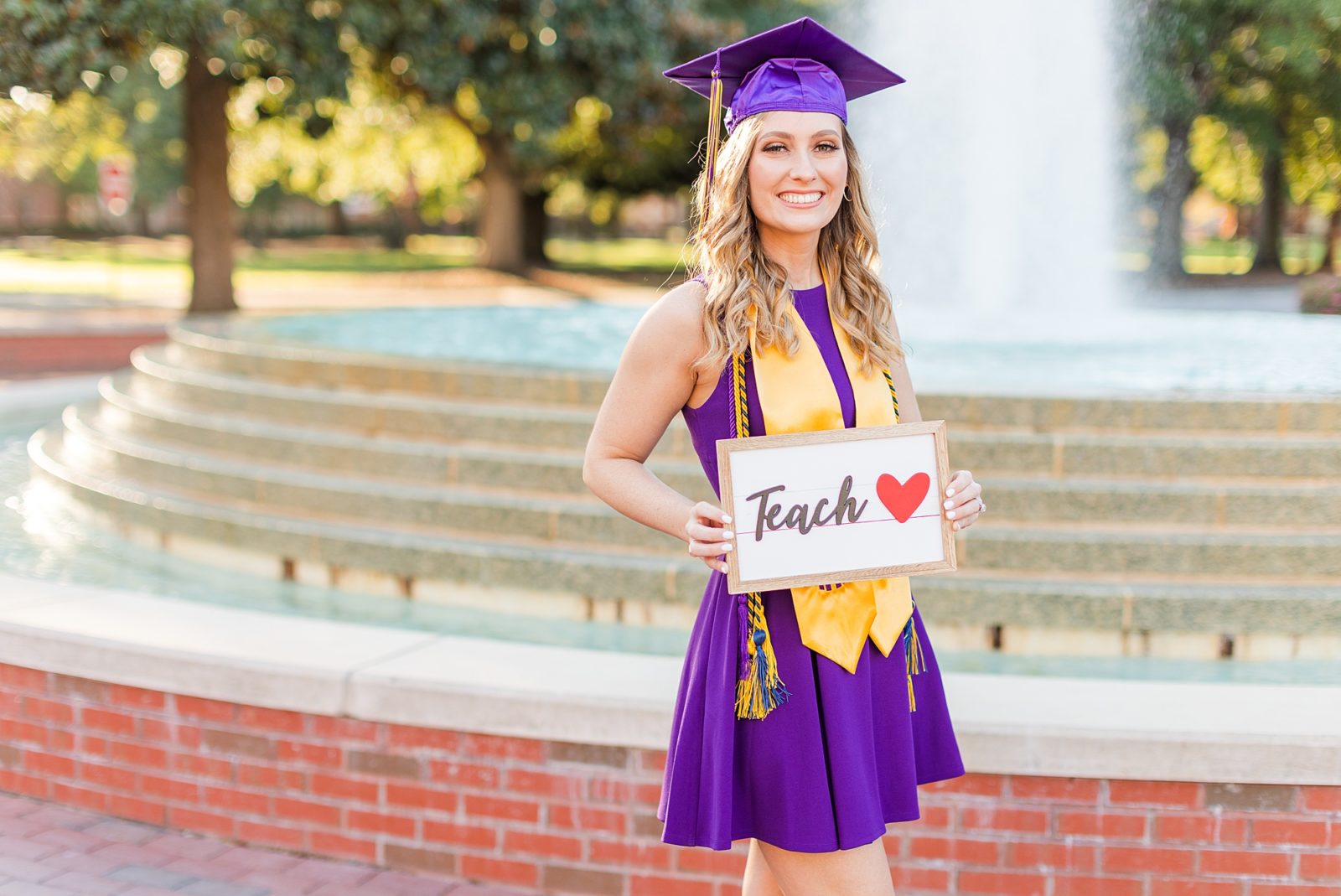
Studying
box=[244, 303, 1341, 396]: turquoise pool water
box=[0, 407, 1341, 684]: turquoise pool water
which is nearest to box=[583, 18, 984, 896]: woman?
box=[0, 407, 1341, 684]: turquoise pool water

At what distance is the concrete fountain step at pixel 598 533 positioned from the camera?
5266 millimetres

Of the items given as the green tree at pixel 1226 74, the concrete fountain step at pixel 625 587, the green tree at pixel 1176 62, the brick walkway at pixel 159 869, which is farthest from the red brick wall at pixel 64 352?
the green tree at pixel 1226 74

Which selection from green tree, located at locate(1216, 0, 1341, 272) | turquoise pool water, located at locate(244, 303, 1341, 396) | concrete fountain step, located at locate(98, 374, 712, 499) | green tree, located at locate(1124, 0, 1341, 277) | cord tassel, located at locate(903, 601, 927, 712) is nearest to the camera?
cord tassel, located at locate(903, 601, 927, 712)

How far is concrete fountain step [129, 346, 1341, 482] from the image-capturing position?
5555 millimetres

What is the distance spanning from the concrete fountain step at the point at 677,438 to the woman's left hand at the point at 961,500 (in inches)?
127

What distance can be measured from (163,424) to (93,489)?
53 cm

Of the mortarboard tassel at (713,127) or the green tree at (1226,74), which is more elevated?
the green tree at (1226,74)

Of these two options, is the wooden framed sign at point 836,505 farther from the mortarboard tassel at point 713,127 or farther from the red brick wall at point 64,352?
the red brick wall at point 64,352

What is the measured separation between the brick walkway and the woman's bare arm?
65.3 inches

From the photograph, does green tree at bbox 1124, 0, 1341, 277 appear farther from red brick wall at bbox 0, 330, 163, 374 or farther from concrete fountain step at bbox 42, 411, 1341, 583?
concrete fountain step at bbox 42, 411, 1341, 583

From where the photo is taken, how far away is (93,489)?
7.28 meters

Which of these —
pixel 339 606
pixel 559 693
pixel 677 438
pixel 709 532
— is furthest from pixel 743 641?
pixel 339 606

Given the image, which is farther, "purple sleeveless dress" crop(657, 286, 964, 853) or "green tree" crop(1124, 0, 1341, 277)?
"green tree" crop(1124, 0, 1341, 277)

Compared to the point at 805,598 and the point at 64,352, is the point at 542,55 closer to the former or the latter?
the point at 64,352
